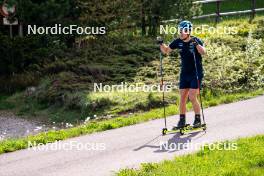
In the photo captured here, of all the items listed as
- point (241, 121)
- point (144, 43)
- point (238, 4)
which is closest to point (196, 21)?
point (144, 43)

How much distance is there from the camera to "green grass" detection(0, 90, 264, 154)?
11.4 meters

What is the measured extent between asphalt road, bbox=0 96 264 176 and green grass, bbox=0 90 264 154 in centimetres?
30

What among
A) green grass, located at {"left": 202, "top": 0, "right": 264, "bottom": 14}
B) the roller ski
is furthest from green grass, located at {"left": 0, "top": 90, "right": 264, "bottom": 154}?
green grass, located at {"left": 202, "top": 0, "right": 264, "bottom": 14}

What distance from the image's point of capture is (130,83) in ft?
52.7

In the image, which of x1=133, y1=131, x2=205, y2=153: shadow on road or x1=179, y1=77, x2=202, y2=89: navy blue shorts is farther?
x1=179, y1=77, x2=202, y2=89: navy blue shorts

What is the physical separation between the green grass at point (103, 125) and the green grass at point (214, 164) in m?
3.23

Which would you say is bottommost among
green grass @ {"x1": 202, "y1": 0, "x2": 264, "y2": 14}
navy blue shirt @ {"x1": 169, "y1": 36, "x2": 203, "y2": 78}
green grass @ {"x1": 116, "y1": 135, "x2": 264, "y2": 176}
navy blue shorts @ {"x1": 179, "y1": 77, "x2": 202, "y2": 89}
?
green grass @ {"x1": 202, "y1": 0, "x2": 264, "y2": 14}

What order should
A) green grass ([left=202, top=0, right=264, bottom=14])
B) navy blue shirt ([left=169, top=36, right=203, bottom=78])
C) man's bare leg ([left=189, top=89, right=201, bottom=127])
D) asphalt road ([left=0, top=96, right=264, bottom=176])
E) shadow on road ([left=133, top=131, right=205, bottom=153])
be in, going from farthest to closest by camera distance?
green grass ([left=202, top=0, right=264, bottom=14]) < man's bare leg ([left=189, top=89, right=201, bottom=127]) < navy blue shirt ([left=169, top=36, right=203, bottom=78]) < shadow on road ([left=133, top=131, right=205, bottom=153]) < asphalt road ([left=0, top=96, right=264, bottom=176])

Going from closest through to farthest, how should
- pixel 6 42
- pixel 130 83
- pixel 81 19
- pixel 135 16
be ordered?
pixel 130 83 < pixel 6 42 < pixel 81 19 < pixel 135 16

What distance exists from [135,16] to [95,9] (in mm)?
2033

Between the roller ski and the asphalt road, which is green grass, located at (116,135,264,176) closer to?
the asphalt road

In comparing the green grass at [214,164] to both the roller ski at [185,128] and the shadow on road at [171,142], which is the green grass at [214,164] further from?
the roller ski at [185,128]

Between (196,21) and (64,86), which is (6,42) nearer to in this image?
(64,86)

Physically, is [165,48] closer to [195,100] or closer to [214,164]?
[195,100]
